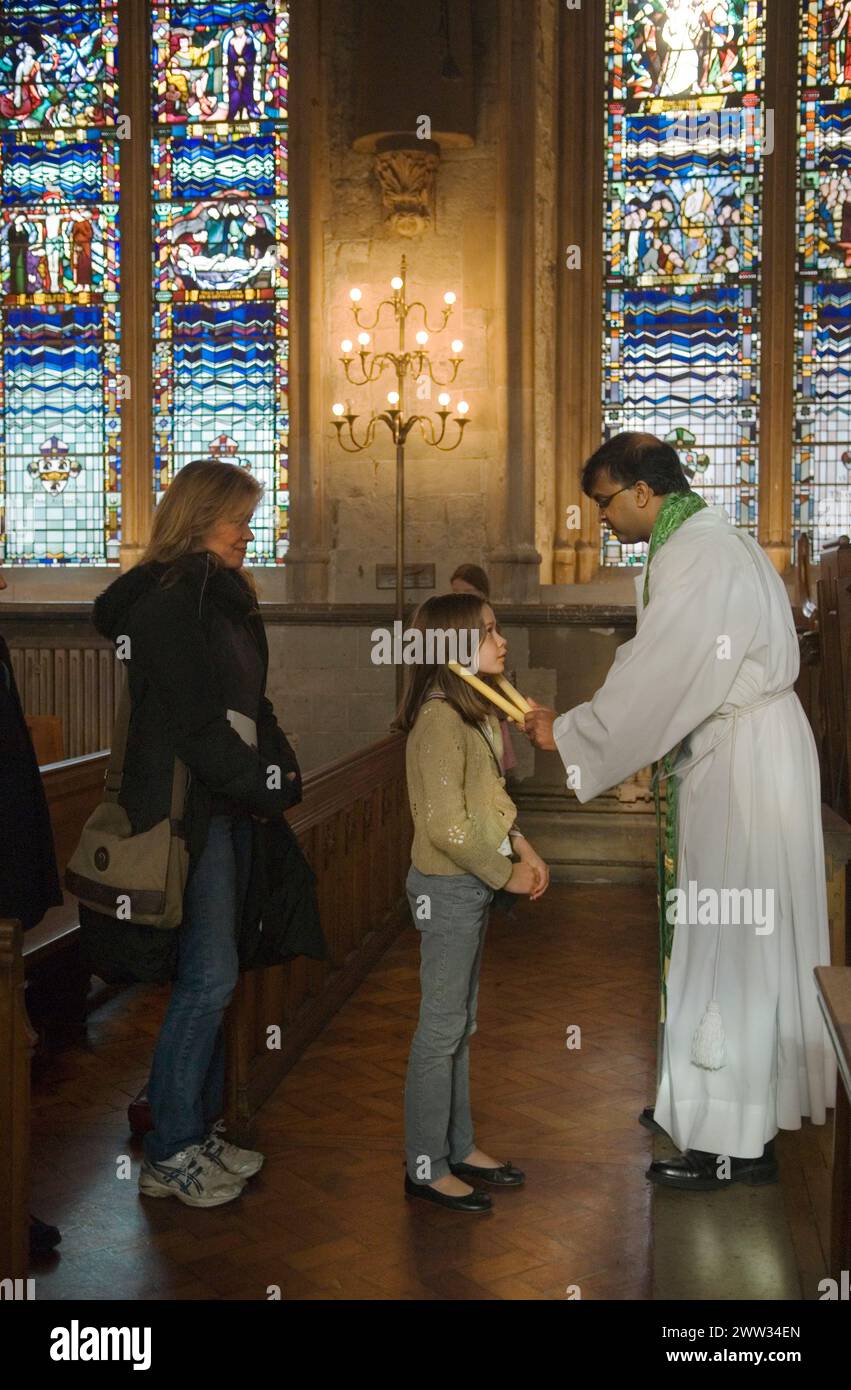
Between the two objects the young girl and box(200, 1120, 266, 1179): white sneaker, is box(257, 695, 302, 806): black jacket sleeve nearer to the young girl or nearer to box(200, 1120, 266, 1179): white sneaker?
the young girl

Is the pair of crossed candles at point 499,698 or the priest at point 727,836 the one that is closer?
the pair of crossed candles at point 499,698

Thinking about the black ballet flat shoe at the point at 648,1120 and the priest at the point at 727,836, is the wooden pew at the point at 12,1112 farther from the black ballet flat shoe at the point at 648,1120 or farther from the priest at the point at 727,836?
the black ballet flat shoe at the point at 648,1120

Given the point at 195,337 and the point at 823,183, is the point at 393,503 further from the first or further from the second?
the point at 823,183

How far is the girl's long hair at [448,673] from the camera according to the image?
3279 millimetres

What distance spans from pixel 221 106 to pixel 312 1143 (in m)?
7.08

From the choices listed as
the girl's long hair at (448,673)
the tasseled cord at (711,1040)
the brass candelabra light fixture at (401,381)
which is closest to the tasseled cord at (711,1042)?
the tasseled cord at (711,1040)

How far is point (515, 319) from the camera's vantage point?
8.19 metres

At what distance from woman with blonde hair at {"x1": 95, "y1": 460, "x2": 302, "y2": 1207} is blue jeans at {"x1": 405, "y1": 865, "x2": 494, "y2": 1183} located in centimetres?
41

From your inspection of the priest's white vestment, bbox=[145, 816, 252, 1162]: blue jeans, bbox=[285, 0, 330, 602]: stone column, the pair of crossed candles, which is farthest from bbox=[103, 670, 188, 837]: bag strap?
bbox=[285, 0, 330, 602]: stone column

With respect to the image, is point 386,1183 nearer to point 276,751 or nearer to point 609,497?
point 276,751

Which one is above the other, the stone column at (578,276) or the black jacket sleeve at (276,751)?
the stone column at (578,276)

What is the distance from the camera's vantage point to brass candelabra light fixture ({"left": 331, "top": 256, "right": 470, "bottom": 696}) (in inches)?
311

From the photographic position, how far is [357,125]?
26.7 feet

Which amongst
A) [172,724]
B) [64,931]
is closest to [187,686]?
[172,724]
